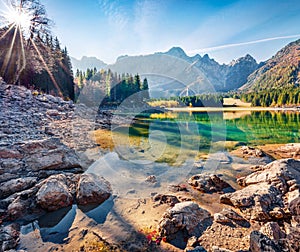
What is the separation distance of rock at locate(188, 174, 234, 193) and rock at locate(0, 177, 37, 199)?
6689 millimetres

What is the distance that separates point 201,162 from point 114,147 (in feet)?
23.0

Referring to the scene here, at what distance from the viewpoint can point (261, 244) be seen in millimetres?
3709

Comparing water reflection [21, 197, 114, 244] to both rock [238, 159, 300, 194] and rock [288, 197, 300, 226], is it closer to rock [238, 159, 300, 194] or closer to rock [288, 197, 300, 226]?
rock [288, 197, 300, 226]

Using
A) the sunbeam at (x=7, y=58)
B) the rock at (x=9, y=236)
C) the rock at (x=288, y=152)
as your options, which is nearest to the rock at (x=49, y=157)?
the rock at (x=9, y=236)

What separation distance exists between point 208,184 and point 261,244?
4088 mm

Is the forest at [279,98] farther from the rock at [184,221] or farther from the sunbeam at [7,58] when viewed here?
the sunbeam at [7,58]

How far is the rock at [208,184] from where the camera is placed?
7.55 metres

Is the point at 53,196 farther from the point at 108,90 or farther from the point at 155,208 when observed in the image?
the point at 108,90

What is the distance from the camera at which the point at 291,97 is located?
7731cm

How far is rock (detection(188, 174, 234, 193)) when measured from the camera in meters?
7.55

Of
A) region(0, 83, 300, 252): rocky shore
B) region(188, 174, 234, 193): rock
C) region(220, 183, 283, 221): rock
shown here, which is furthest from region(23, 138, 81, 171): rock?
region(220, 183, 283, 221): rock

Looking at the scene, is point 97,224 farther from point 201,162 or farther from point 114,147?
point 114,147

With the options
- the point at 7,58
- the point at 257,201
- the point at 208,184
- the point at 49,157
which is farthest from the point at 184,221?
the point at 7,58

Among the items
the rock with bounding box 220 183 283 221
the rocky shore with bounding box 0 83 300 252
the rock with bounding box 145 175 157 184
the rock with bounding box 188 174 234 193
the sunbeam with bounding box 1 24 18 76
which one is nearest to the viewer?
the rocky shore with bounding box 0 83 300 252
